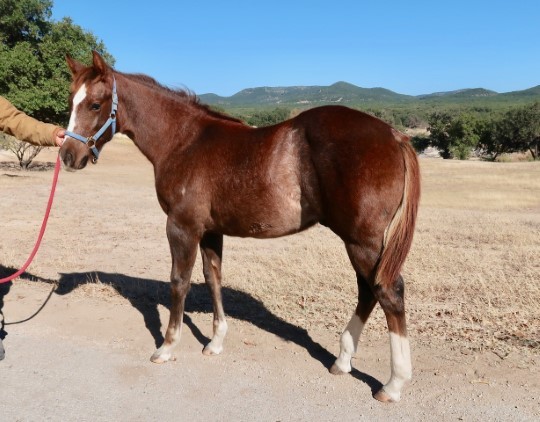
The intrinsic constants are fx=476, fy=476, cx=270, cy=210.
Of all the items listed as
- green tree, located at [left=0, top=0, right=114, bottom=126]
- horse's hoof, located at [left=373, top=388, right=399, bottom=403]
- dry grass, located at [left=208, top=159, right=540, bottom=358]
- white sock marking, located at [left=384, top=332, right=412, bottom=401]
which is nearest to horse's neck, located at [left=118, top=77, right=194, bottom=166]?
dry grass, located at [left=208, top=159, right=540, bottom=358]

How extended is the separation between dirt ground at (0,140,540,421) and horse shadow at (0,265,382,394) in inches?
0.8

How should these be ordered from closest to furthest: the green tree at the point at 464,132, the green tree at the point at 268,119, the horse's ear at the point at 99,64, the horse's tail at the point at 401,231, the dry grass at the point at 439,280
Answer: the horse's tail at the point at 401,231, the horse's ear at the point at 99,64, the dry grass at the point at 439,280, the green tree at the point at 268,119, the green tree at the point at 464,132

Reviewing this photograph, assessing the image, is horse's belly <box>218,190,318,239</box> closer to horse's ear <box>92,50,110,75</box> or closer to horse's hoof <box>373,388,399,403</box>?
horse's hoof <box>373,388,399,403</box>

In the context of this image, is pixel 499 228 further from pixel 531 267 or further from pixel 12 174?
pixel 12 174

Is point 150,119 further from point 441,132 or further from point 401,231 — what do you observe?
point 441,132

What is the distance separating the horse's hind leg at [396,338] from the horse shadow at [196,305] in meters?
0.22

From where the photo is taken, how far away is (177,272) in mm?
4066

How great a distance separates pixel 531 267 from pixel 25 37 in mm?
23835

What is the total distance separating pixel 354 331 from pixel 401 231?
3.39 feet

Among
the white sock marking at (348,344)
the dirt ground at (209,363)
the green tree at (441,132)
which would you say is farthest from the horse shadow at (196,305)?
the green tree at (441,132)

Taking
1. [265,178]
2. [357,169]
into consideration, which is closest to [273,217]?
[265,178]

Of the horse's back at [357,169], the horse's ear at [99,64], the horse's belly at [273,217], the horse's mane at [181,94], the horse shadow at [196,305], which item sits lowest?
the horse shadow at [196,305]

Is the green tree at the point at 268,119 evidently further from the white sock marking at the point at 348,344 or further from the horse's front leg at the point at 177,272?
the white sock marking at the point at 348,344

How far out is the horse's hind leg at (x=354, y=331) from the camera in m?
3.77
